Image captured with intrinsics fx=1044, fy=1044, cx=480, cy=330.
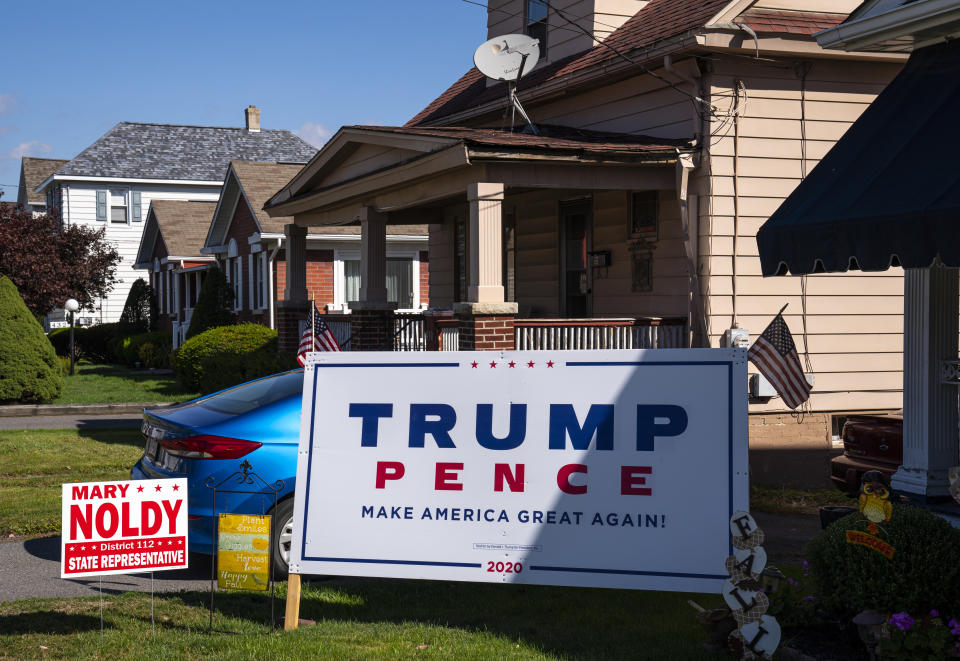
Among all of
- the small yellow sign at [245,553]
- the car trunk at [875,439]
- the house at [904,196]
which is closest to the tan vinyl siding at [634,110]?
the car trunk at [875,439]

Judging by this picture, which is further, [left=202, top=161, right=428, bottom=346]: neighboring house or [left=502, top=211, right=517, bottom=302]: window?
[left=202, top=161, right=428, bottom=346]: neighboring house

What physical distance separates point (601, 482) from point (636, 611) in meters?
1.49

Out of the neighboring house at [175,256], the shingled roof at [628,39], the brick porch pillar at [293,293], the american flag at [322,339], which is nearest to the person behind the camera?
the shingled roof at [628,39]

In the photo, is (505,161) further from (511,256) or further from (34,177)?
(34,177)

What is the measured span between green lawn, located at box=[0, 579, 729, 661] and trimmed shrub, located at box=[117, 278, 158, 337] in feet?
105

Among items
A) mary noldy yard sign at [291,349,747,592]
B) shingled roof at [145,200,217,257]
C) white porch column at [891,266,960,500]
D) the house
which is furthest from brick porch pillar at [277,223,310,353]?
shingled roof at [145,200,217,257]

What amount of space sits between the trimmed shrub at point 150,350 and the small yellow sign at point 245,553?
26.6 meters

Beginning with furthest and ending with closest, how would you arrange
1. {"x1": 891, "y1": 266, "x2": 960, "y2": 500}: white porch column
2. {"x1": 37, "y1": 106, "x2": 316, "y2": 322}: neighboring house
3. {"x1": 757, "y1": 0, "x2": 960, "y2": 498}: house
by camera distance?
{"x1": 37, "y1": 106, "x2": 316, "y2": 322}: neighboring house, {"x1": 891, "y1": 266, "x2": 960, "y2": 500}: white porch column, {"x1": 757, "y1": 0, "x2": 960, "y2": 498}: house

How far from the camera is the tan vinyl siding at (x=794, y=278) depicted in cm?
1204

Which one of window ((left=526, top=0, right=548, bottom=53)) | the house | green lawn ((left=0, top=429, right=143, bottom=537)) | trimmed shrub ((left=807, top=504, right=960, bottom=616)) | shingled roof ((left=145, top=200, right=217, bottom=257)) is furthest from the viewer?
shingled roof ((left=145, top=200, right=217, bottom=257))

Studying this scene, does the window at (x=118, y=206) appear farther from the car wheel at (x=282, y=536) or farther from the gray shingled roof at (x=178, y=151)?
the car wheel at (x=282, y=536)

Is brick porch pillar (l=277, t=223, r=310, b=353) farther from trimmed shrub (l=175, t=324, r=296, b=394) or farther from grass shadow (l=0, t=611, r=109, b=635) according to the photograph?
grass shadow (l=0, t=611, r=109, b=635)

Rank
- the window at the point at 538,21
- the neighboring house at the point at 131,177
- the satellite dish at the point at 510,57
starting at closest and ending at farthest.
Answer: the satellite dish at the point at 510,57 → the window at the point at 538,21 → the neighboring house at the point at 131,177

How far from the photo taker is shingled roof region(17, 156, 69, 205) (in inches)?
2098
